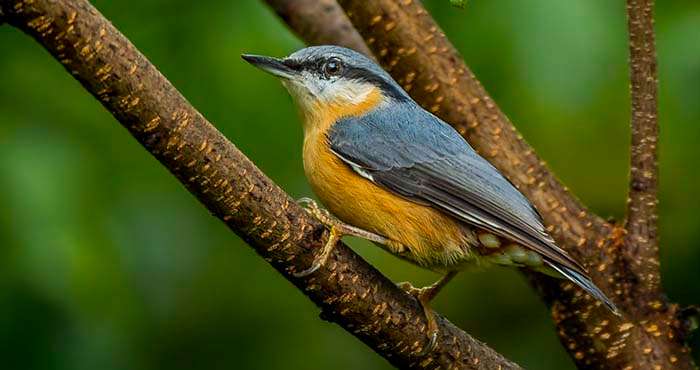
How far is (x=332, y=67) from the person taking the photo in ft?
12.2

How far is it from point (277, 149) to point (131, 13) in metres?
0.70

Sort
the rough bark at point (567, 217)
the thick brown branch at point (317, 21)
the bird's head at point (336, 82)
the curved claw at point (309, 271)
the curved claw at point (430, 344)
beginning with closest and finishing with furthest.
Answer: the curved claw at point (309, 271)
the curved claw at point (430, 344)
the rough bark at point (567, 217)
the bird's head at point (336, 82)
the thick brown branch at point (317, 21)

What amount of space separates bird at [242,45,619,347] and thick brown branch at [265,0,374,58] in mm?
438

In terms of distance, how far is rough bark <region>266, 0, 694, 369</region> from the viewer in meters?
3.48

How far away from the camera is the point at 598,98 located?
13.2ft

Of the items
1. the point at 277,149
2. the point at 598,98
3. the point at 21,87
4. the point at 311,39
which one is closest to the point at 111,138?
the point at 21,87

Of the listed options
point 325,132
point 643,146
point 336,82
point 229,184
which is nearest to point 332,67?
point 336,82

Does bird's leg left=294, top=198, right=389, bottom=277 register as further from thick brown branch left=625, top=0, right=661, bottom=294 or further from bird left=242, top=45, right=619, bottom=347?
thick brown branch left=625, top=0, right=661, bottom=294

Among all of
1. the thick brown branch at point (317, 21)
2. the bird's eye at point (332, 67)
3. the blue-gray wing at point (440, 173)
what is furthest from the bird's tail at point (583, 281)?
the thick brown branch at point (317, 21)

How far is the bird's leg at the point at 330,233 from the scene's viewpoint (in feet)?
9.11

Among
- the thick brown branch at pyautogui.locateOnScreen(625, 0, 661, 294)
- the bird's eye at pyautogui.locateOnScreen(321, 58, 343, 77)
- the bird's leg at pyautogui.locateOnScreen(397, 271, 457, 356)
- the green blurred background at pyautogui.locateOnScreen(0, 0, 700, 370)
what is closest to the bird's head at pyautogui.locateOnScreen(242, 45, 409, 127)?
the bird's eye at pyautogui.locateOnScreen(321, 58, 343, 77)

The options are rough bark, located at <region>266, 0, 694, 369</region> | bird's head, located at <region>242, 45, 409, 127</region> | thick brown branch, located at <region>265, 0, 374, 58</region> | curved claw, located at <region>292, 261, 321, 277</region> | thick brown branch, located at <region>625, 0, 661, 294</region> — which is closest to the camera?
curved claw, located at <region>292, 261, 321, 277</region>

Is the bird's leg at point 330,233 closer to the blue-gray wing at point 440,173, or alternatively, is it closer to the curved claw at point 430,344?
the blue-gray wing at point 440,173

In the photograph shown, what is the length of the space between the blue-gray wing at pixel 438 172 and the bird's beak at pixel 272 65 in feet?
0.76
